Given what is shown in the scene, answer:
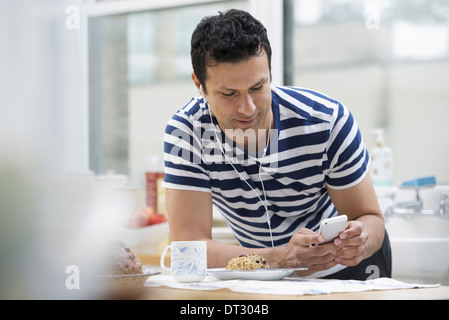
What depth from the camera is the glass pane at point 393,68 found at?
7.33 ft

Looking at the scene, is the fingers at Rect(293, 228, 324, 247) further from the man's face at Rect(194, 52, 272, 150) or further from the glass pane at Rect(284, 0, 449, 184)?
the glass pane at Rect(284, 0, 449, 184)

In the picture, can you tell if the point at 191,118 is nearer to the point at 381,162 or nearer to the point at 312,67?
the point at 381,162

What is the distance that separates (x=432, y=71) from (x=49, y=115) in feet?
7.27

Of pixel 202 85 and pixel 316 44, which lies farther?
pixel 316 44

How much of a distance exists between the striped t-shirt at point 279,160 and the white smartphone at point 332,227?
0.22 meters

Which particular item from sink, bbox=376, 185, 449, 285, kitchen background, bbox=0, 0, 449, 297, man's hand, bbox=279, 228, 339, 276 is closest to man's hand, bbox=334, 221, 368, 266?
man's hand, bbox=279, 228, 339, 276

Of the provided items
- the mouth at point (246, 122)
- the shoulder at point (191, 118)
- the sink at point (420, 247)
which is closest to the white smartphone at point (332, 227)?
the mouth at point (246, 122)

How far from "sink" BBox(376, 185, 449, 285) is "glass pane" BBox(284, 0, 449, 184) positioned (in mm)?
286

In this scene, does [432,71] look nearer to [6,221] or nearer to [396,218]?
[396,218]

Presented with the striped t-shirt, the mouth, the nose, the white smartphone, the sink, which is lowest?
the sink

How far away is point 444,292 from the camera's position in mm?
860

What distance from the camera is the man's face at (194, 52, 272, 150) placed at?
114 cm
